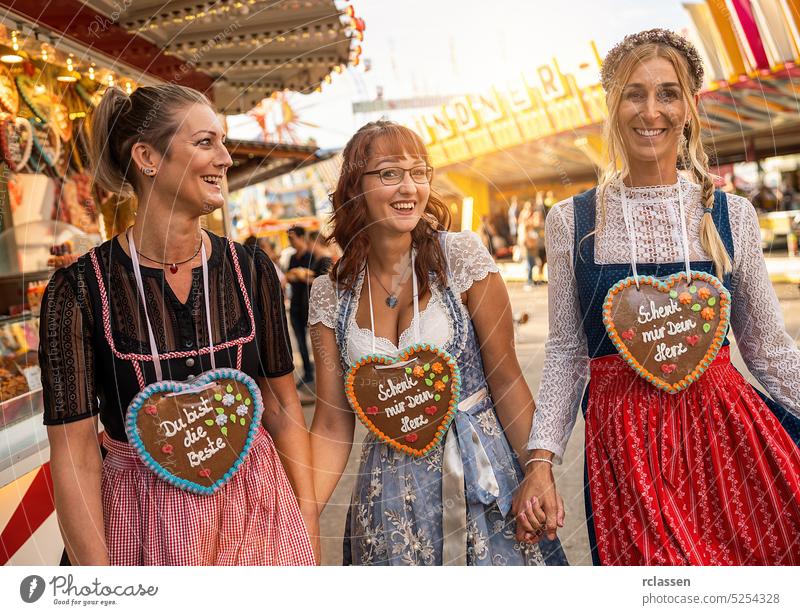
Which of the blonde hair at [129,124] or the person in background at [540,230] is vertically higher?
the blonde hair at [129,124]

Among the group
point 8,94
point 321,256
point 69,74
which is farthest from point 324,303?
point 8,94

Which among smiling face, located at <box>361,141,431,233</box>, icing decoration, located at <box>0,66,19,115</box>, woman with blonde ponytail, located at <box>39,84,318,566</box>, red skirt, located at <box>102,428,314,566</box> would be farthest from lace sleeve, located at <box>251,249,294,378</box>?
icing decoration, located at <box>0,66,19,115</box>

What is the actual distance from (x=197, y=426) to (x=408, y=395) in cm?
34

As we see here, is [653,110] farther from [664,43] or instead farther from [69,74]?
[69,74]

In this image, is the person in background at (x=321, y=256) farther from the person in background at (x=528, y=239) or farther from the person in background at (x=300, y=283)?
the person in background at (x=528, y=239)

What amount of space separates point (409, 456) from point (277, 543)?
0.26 m

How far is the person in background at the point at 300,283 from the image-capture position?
5.86 ft

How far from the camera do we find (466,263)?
1.29 metres

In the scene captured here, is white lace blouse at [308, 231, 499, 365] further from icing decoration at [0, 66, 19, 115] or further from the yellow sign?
icing decoration at [0, 66, 19, 115]

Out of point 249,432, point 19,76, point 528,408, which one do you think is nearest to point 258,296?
point 249,432

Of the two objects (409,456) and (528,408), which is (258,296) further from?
(528,408)

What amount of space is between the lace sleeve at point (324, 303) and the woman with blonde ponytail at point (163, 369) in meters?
0.14

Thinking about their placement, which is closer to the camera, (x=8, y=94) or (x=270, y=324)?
(x=270, y=324)

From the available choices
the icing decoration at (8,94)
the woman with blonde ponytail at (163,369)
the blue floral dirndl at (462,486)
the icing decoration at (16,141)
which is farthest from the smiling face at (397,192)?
the icing decoration at (16,141)
